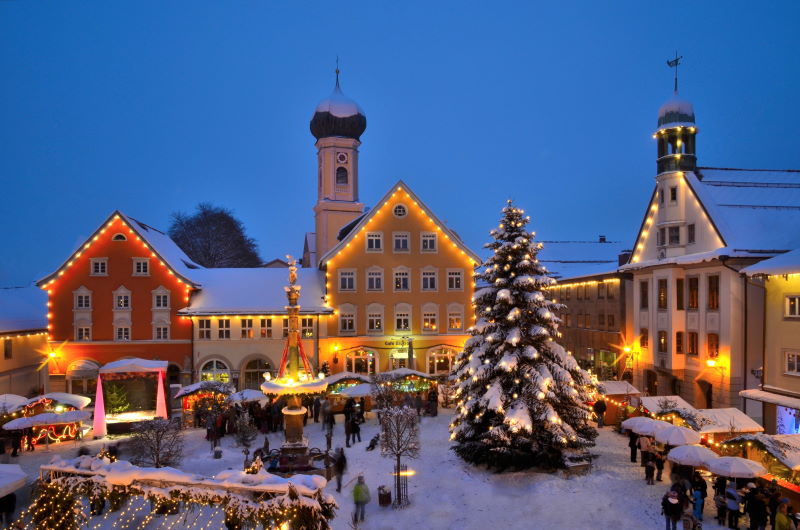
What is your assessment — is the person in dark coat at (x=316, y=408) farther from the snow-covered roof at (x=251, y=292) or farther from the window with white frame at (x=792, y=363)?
the window with white frame at (x=792, y=363)

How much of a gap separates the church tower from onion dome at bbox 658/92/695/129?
950 inches

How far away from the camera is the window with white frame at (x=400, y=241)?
39.2 m

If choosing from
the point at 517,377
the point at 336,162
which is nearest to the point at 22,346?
the point at 336,162

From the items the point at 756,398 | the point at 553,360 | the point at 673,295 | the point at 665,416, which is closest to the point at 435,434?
the point at 553,360

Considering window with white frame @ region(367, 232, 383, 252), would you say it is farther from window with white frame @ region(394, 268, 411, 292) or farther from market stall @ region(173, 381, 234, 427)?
market stall @ region(173, 381, 234, 427)

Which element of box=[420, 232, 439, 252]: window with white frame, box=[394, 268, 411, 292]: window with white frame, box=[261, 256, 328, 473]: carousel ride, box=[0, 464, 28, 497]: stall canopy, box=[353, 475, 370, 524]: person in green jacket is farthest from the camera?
box=[420, 232, 439, 252]: window with white frame

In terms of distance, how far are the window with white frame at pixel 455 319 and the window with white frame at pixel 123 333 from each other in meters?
20.0

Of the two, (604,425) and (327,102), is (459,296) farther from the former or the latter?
(327,102)

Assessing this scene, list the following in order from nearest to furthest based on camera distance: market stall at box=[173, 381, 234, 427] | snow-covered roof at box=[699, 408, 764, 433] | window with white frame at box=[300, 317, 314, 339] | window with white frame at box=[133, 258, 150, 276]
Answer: snow-covered roof at box=[699, 408, 764, 433] → market stall at box=[173, 381, 234, 427] → window with white frame at box=[133, 258, 150, 276] → window with white frame at box=[300, 317, 314, 339]

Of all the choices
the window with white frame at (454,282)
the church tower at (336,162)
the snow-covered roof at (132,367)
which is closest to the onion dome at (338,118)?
the church tower at (336,162)

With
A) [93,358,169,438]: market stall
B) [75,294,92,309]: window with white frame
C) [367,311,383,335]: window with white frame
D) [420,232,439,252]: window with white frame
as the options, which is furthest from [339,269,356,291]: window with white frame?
[75,294,92,309]: window with white frame

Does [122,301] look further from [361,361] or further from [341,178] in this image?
[341,178]

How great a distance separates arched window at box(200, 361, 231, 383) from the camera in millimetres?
36375

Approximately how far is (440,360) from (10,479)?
2817 centimetres
